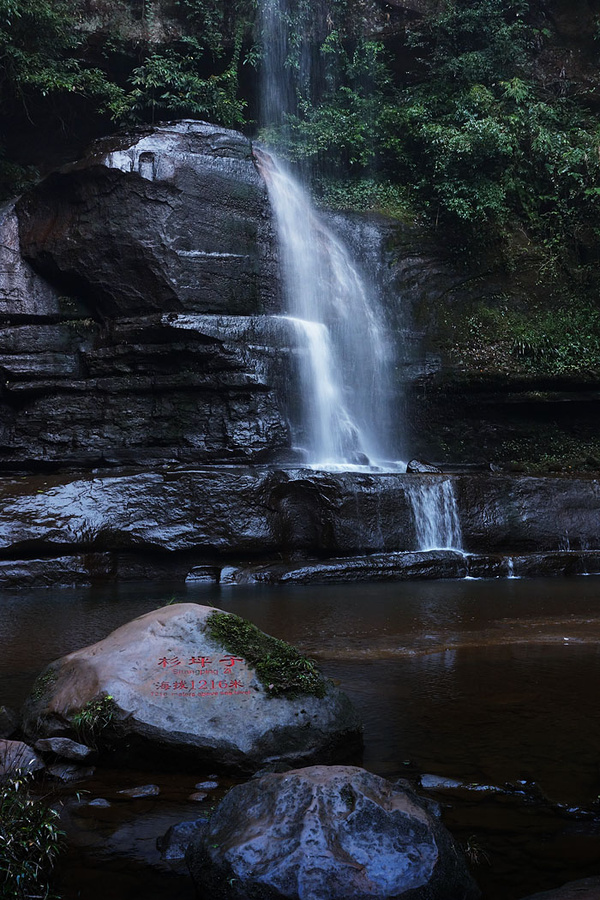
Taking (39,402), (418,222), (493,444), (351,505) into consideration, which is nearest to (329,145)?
(418,222)

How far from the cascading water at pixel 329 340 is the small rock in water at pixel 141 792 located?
9735mm

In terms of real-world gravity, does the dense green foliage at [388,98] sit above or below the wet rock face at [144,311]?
above

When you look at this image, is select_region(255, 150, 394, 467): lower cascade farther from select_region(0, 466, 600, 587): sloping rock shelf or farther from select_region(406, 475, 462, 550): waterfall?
select_region(0, 466, 600, 587): sloping rock shelf

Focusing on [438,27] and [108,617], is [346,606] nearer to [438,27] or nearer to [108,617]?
[108,617]

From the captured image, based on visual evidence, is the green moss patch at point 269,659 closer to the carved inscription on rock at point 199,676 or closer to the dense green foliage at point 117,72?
the carved inscription on rock at point 199,676

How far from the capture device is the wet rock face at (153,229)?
14.0 meters

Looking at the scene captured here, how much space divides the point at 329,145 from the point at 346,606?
14406mm

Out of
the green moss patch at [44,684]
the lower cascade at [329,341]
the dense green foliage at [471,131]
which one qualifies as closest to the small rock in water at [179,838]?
the green moss patch at [44,684]

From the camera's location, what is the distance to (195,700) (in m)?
3.14

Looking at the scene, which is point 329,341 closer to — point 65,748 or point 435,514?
point 435,514

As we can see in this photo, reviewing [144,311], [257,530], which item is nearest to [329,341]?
[144,311]

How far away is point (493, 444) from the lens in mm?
15555

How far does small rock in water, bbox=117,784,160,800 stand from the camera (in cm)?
278

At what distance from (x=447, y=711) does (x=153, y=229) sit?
12.2 m
